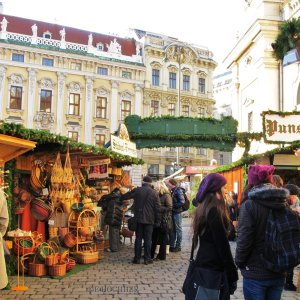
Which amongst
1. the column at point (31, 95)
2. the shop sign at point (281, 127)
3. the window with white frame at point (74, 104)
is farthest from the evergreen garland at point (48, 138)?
the window with white frame at point (74, 104)

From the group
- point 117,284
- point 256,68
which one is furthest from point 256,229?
point 256,68

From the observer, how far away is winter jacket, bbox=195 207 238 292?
3.59 meters

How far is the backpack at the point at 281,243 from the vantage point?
3.33 m

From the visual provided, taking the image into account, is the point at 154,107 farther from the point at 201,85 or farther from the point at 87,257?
the point at 87,257

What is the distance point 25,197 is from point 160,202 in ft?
9.74

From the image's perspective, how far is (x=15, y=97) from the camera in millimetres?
38469

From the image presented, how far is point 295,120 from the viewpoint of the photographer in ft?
40.2

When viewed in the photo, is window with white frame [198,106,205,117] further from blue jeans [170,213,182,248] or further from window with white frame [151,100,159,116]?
blue jeans [170,213,182,248]

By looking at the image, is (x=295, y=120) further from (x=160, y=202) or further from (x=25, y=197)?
(x=25, y=197)

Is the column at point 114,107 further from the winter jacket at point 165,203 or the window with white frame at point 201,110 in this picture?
the winter jacket at point 165,203

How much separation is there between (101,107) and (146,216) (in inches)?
1315

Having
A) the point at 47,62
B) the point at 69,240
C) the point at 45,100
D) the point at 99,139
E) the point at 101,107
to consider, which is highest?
the point at 47,62

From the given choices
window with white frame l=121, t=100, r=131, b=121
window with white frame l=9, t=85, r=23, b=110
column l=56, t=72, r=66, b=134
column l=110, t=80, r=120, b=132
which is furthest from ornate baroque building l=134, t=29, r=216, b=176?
window with white frame l=9, t=85, r=23, b=110

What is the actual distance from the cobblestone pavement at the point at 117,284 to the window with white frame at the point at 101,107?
1300 inches
